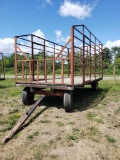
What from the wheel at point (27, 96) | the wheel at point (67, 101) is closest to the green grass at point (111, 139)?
the wheel at point (67, 101)

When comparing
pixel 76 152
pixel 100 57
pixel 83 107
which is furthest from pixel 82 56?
pixel 100 57

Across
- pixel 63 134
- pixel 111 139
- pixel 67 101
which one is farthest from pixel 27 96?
pixel 111 139

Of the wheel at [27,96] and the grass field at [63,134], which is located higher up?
the wheel at [27,96]

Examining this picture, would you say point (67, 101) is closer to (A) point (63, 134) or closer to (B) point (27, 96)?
(A) point (63, 134)

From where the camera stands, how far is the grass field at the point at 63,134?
13.2 ft

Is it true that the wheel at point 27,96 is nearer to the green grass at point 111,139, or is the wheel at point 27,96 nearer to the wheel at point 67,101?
the wheel at point 67,101

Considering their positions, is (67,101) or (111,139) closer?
(111,139)

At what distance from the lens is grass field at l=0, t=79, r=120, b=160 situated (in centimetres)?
402

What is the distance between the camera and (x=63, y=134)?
197 inches

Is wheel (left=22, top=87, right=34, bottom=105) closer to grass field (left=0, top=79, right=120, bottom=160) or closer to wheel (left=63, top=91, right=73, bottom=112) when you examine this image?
grass field (left=0, top=79, right=120, bottom=160)

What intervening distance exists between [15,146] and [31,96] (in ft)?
13.1

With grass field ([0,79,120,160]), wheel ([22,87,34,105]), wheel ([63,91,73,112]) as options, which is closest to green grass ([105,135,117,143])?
grass field ([0,79,120,160])

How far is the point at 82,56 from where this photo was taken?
24.3ft

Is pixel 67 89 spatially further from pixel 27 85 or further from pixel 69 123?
pixel 27 85
